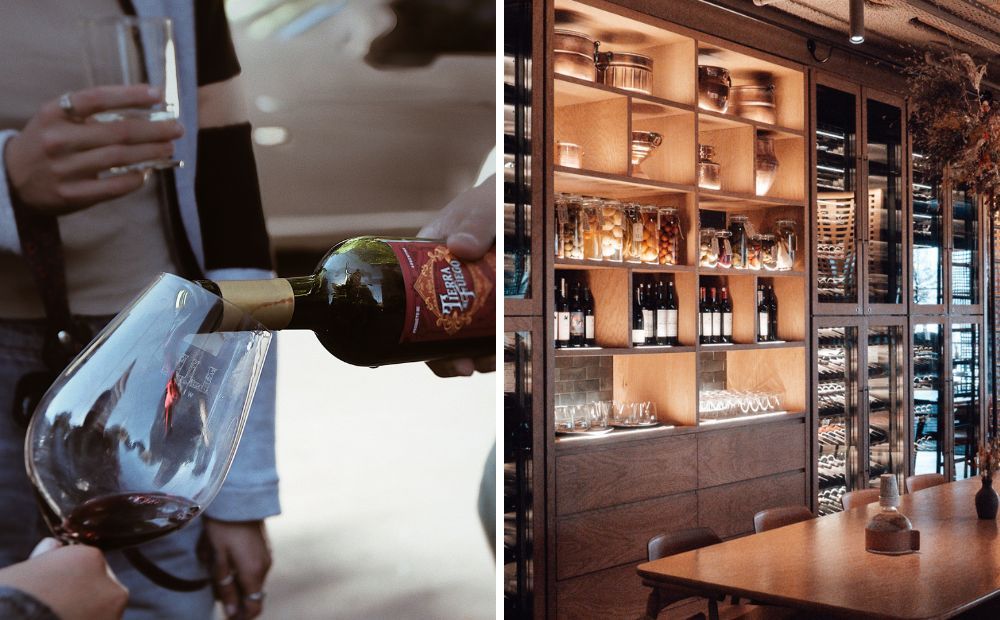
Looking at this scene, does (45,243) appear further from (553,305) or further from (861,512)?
(861,512)

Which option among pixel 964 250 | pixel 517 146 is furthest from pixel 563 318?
pixel 964 250

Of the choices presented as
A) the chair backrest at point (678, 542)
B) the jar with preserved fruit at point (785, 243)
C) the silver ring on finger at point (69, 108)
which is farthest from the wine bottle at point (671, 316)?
the silver ring on finger at point (69, 108)

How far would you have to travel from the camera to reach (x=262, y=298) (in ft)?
4.07

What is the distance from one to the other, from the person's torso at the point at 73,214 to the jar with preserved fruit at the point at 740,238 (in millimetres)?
3221

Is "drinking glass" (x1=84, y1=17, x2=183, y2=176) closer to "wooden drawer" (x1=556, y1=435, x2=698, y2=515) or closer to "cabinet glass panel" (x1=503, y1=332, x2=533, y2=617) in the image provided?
"cabinet glass panel" (x1=503, y1=332, x2=533, y2=617)

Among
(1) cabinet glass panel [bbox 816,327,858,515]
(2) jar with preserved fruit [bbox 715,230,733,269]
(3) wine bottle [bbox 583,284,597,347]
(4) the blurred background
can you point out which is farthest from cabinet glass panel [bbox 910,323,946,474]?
(4) the blurred background

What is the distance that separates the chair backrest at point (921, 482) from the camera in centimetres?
428

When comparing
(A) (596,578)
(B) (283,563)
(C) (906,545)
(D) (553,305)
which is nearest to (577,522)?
(A) (596,578)

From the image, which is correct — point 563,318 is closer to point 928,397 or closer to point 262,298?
point 262,298

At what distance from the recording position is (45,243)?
64.2 inches

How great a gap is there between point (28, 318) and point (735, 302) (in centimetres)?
344

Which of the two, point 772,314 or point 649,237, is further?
point 772,314

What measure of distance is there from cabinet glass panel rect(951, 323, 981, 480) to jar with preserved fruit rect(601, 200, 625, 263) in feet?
9.67

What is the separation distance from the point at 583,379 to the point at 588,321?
37cm
